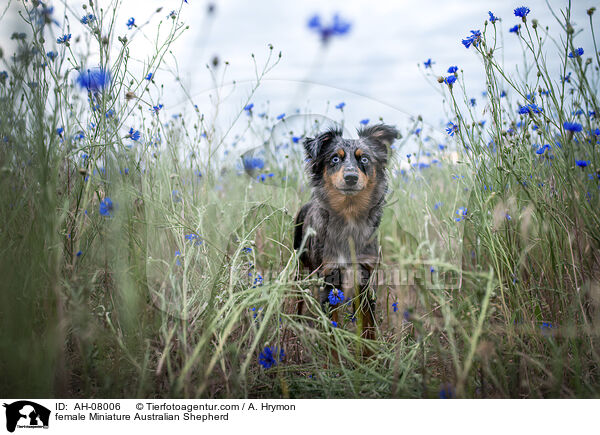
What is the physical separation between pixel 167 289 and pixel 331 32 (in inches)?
54.6

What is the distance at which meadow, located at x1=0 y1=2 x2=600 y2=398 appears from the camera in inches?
61.8

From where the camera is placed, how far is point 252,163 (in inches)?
95.7

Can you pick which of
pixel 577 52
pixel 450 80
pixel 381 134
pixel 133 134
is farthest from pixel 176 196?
pixel 577 52

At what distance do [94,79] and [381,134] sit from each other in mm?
1554

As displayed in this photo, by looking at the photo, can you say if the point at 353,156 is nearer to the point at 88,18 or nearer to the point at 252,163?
the point at 252,163

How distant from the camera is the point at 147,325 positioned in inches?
69.7

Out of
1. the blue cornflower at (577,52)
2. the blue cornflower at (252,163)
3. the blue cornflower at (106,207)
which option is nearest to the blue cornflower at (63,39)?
the blue cornflower at (106,207)

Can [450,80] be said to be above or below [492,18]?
below

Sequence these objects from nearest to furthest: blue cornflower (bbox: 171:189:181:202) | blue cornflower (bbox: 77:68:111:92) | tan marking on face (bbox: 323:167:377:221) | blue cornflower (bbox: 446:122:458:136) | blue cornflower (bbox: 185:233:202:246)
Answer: blue cornflower (bbox: 77:68:111:92) → blue cornflower (bbox: 185:233:202:246) → blue cornflower (bbox: 446:122:458:136) → tan marking on face (bbox: 323:167:377:221) → blue cornflower (bbox: 171:189:181:202)

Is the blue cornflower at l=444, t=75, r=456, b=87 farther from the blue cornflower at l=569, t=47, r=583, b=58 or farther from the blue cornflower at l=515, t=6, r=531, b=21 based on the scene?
the blue cornflower at l=569, t=47, r=583, b=58

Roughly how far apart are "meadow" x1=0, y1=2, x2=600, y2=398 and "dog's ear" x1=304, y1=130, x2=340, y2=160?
3.3 inches

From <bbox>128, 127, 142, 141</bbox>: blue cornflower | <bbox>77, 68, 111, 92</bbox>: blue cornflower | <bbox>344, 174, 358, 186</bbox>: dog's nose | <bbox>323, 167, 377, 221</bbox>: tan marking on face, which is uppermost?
<bbox>77, 68, 111, 92</bbox>: blue cornflower
